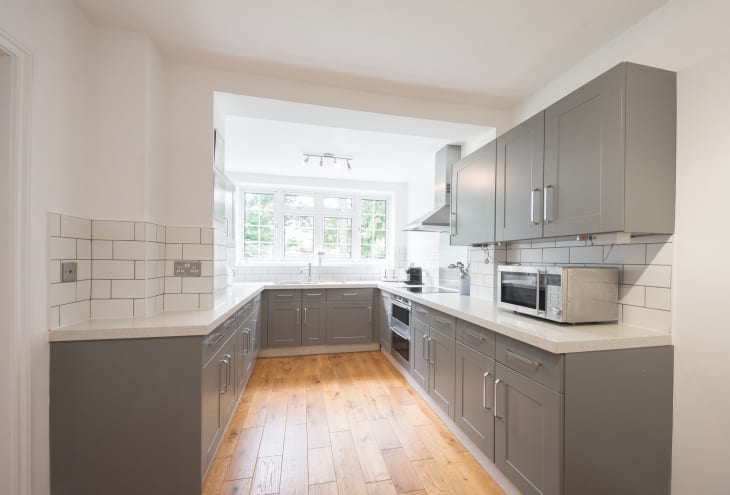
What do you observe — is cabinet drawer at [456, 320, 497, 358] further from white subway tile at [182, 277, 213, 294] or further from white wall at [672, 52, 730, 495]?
white subway tile at [182, 277, 213, 294]

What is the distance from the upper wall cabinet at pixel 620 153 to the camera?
55.3 inches

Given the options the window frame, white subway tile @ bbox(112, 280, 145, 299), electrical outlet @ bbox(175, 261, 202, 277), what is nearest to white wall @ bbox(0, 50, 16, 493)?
white subway tile @ bbox(112, 280, 145, 299)

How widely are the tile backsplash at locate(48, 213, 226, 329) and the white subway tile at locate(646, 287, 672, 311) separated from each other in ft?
8.16

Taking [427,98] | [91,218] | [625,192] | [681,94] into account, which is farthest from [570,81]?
[91,218]

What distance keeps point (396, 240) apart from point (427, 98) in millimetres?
2798

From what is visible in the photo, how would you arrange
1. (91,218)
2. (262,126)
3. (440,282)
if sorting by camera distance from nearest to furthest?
(91,218) → (262,126) → (440,282)

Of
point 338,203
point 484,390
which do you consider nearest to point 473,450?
point 484,390

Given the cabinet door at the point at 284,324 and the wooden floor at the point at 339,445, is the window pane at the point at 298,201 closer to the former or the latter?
the cabinet door at the point at 284,324

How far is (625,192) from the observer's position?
4.58 ft

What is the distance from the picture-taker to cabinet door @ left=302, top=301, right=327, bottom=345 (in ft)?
12.8

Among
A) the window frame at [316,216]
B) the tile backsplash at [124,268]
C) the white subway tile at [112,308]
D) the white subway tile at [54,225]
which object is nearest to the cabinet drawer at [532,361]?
the tile backsplash at [124,268]

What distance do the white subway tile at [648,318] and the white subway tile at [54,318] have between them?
2862 millimetres

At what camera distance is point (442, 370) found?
7.64ft

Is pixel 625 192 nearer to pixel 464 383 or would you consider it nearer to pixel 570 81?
pixel 570 81
